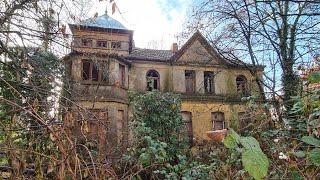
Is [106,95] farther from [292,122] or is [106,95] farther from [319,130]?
[319,130]

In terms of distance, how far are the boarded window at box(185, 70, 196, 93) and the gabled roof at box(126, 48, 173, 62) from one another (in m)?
1.90

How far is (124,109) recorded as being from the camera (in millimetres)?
22609

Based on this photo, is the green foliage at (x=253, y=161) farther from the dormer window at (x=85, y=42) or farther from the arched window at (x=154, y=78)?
the arched window at (x=154, y=78)

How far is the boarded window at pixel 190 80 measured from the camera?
25.3m

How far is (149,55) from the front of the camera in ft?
84.0

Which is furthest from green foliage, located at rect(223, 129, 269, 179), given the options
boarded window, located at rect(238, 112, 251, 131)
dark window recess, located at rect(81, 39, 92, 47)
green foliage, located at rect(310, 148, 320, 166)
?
dark window recess, located at rect(81, 39, 92, 47)

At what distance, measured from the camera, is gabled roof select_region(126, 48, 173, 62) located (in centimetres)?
2423

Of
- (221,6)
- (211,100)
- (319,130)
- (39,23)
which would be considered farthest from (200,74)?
(319,130)

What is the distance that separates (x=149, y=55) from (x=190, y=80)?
3571 millimetres

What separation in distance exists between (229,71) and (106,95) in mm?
9937

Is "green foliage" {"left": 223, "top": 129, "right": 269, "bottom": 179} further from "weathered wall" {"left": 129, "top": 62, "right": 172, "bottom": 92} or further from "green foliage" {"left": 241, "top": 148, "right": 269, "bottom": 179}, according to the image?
"weathered wall" {"left": 129, "top": 62, "right": 172, "bottom": 92}

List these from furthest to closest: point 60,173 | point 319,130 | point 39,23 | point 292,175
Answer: point 39,23, point 319,130, point 292,175, point 60,173

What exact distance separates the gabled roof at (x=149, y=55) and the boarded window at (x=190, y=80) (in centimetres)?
190

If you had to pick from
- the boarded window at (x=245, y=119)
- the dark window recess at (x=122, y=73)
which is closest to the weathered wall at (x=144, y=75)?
the dark window recess at (x=122, y=73)
